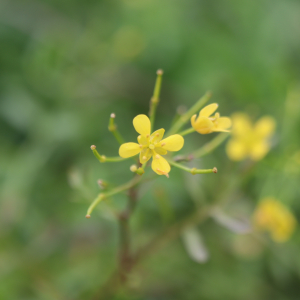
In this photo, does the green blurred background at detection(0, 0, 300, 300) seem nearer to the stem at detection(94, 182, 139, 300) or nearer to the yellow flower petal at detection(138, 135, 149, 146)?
the stem at detection(94, 182, 139, 300)

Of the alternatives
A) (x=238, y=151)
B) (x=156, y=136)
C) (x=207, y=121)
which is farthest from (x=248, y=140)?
→ (x=156, y=136)

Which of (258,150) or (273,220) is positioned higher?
(258,150)

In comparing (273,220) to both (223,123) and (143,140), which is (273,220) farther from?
(143,140)

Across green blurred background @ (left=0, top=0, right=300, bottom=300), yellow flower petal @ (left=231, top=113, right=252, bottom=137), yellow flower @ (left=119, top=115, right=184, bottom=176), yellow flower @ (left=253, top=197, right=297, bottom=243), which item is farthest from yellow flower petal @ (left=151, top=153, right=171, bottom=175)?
yellow flower @ (left=253, top=197, right=297, bottom=243)

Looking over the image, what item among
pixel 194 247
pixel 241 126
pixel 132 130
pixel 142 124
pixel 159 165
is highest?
pixel 132 130

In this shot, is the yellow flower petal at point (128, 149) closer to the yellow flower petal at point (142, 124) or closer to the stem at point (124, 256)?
the yellow flower petal at point (142, 124)

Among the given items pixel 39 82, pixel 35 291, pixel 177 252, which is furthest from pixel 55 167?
pixel 177 252

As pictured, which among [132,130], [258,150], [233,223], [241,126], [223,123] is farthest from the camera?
[132,130]
